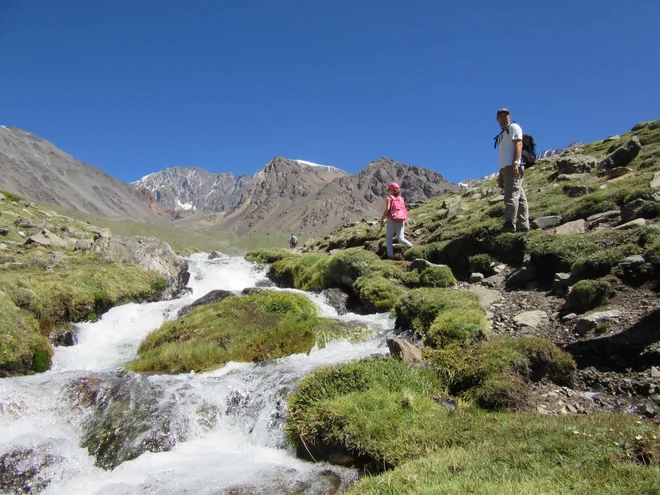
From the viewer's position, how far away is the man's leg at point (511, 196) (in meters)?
14.6

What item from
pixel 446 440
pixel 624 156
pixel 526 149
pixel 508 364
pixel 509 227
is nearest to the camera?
pixel 446 440

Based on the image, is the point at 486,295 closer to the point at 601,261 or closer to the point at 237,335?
the point at 601,261

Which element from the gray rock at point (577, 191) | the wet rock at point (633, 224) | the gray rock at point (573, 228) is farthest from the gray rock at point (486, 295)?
the gray rock at point (577, 191)

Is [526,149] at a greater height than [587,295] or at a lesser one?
greater

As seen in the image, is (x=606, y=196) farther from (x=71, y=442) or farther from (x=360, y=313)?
(x=71, y=442)

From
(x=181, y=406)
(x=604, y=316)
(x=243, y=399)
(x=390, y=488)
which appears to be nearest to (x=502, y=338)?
(x=604, y=316)

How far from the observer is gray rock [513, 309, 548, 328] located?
31.4ft

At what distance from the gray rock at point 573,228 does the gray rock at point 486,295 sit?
402 cm

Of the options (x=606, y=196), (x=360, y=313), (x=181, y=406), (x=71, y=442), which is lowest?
(x=71, y=442)

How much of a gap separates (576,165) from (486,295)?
1884cm

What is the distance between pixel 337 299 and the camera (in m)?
16.8

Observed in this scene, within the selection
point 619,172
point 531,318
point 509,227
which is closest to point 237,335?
point 531,318

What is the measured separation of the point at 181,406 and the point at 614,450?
7267mm

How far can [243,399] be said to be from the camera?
838 centimetres
